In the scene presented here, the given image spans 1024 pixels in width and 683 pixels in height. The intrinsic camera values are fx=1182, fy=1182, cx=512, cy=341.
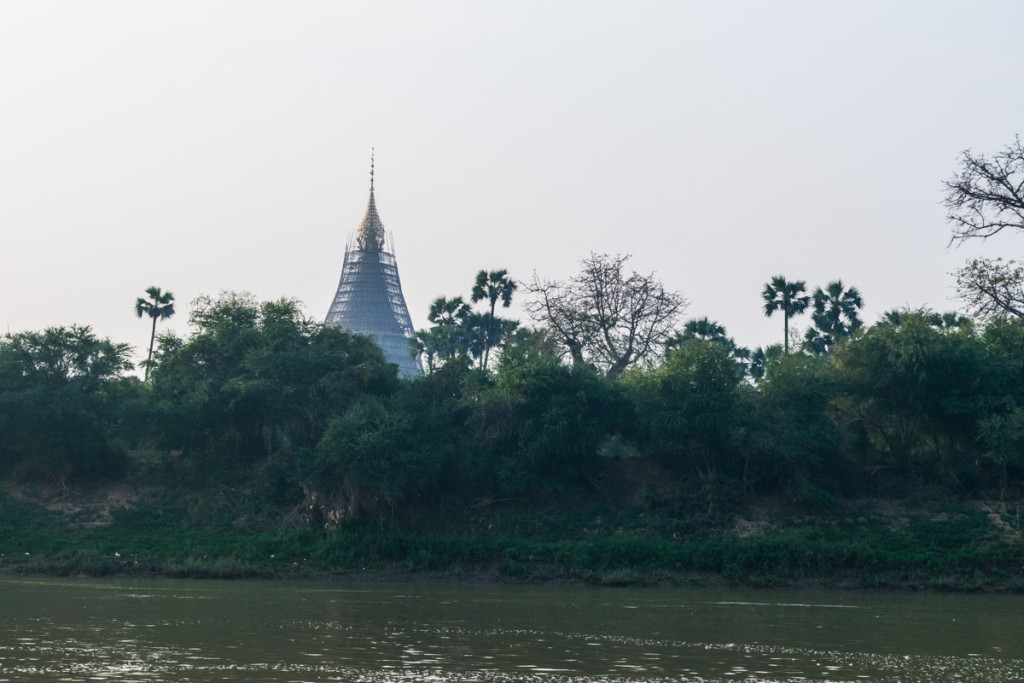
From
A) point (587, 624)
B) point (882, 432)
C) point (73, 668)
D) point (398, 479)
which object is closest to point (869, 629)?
point (587, 624)

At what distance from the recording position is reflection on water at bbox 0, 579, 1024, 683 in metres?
18.6

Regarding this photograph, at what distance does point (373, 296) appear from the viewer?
106 meters

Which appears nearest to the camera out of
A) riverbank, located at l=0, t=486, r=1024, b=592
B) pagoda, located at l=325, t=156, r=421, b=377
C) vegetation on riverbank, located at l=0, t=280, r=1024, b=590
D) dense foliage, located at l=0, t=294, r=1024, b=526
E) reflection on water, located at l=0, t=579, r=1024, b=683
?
reflection on water, located at l=0, t=579, r=1024, b=683

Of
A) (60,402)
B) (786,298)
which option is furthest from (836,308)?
(60,402)

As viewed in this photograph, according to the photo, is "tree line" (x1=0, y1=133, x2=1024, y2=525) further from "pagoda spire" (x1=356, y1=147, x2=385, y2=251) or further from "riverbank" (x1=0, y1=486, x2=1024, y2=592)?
"pagoda spire" (x1=356, y1=147, x2=385, y2=251)

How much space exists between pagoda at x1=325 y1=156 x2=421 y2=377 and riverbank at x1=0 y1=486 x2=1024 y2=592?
58.9 meters

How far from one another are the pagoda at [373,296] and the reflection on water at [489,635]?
230 ft

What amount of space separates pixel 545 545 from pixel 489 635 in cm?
1839

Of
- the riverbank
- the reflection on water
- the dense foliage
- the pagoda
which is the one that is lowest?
the reflection on water

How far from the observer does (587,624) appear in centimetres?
2606

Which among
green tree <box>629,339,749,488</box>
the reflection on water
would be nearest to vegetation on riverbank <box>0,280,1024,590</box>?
green tree <box>629,339,749,488</box>

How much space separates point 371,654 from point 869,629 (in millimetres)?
11664

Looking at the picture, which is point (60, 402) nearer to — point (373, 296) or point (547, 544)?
point (547, 544)

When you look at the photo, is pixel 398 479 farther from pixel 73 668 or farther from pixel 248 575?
pixel 73 668
